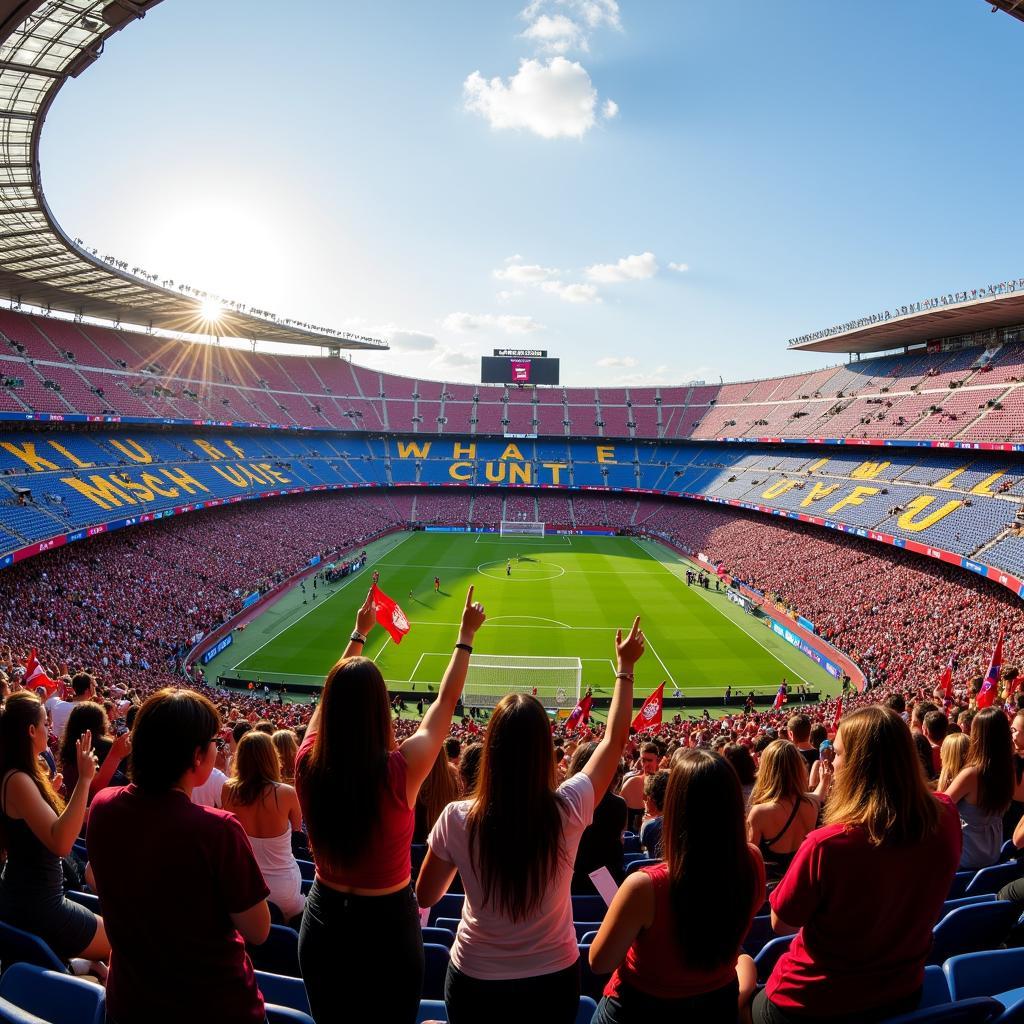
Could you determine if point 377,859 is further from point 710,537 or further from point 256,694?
point 710,537

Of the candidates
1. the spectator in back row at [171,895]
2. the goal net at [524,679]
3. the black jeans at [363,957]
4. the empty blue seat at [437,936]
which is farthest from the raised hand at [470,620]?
the goal net at [524,679]

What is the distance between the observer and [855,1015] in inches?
122

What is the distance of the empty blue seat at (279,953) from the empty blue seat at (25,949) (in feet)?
3.75

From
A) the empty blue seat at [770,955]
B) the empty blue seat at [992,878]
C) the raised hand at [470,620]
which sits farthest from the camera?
the empty blue seat at [992,878]

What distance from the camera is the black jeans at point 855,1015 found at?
3.10 meters

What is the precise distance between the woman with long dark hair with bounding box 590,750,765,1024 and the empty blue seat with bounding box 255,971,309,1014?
6.80 feet

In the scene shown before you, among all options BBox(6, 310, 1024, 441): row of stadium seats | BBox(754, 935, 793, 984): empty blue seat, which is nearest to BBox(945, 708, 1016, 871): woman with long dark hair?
BBox(754, 935, 793, 984): empty blue seat

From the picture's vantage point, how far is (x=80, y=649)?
84.8ft

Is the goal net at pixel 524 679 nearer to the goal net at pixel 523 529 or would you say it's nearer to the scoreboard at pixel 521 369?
the goal net at pixel 523 529

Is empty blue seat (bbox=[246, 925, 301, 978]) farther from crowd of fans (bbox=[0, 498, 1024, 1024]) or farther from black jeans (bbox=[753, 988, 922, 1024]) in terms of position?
black jeans (bbox=[753, 988, 922, 1024])

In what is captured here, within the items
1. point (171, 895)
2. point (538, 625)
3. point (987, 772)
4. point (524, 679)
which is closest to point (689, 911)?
point (171, 895)

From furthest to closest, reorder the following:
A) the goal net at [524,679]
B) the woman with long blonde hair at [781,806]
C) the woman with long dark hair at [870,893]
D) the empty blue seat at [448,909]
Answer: the goal net at [524,679], the empty blue seat at [448,909], the woman with long blonde hair at [781,806], the woman with long dark hair at [870,893]

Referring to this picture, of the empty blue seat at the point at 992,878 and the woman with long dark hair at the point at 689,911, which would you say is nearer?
the woman with long dark hair at the point at 689,911

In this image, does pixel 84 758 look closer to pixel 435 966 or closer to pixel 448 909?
pixel 435 966
